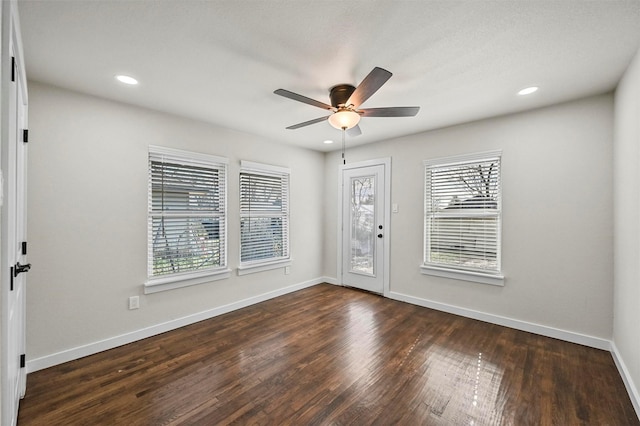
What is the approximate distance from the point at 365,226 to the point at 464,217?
1593 mm

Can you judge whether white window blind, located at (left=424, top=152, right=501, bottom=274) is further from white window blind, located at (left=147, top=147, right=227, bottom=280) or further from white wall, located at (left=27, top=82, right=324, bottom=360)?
white wall, located at (left=27, top=82, right=324, bottom=360)

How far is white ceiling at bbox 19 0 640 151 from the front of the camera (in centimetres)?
162

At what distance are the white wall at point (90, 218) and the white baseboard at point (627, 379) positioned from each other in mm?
4005

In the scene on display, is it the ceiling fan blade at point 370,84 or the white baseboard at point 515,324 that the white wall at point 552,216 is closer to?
the white baseboard at point 515,324

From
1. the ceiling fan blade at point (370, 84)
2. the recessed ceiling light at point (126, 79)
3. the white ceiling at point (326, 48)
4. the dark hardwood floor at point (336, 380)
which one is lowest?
the dark hardwood floor at point (336, 380)

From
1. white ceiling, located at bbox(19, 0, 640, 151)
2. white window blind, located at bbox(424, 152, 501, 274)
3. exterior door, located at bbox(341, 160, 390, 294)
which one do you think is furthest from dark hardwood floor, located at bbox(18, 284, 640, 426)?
white ceiling, located at bbox(19, 0, 640, 151)

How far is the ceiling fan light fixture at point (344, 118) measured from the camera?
249cm

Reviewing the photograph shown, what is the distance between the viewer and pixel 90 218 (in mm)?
2691

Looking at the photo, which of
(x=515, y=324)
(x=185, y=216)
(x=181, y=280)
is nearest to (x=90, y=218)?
(x=185, y=216)

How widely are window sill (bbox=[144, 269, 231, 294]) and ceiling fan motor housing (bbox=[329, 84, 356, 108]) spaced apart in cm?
257

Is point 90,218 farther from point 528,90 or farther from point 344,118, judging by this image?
point 528,90

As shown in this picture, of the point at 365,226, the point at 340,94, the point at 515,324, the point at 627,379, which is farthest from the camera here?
the point at 365,226

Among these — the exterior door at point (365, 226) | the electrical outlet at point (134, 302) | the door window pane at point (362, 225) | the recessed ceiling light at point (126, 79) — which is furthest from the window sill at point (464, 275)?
the recessed ceiling light at point (126, 79)

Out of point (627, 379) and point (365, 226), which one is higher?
point (365, 226)
